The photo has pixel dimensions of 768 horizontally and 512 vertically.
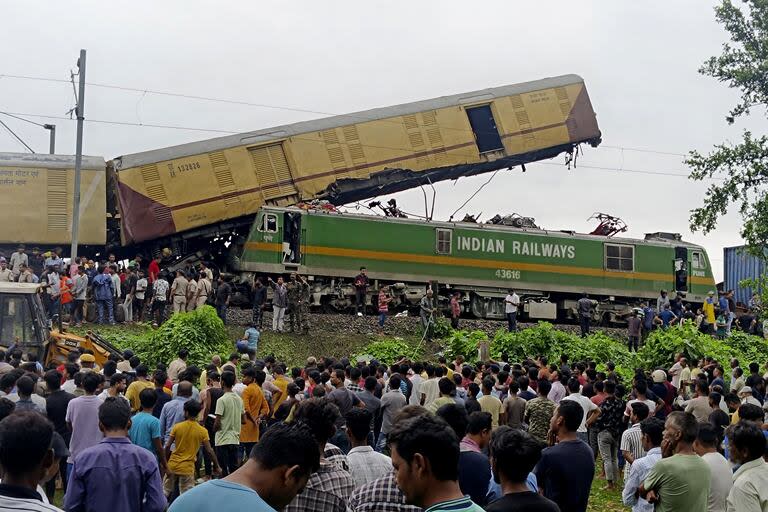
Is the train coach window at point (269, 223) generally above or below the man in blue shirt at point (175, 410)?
above

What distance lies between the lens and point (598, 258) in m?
30.0

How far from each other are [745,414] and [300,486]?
525 cm

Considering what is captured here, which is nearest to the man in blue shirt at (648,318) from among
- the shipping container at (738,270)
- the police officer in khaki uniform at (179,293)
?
the shipping container at (738,270)

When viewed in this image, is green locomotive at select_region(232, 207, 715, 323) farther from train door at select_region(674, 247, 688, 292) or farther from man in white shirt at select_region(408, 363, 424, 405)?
man in white shirt at select_region(408, 363, 424, 405)

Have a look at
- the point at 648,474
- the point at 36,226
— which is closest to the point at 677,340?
the point at 648,474

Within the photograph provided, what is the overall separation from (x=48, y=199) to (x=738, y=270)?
1072 inches

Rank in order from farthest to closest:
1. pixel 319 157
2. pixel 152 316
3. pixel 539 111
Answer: pixel 539 111
pixel 319 157
pixel 152 316

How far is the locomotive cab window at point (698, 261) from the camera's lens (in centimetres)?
3152

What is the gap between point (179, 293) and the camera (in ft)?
73.8

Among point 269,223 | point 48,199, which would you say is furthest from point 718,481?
point 48,199

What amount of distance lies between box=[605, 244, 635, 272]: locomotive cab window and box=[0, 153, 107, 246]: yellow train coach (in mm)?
15552

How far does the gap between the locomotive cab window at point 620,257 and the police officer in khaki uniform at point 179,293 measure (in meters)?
14.1

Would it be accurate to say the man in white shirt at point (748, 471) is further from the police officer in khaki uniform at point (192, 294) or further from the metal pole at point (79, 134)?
the metal pole at point (79, 134)

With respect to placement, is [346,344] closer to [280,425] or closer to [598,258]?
[598,258]
